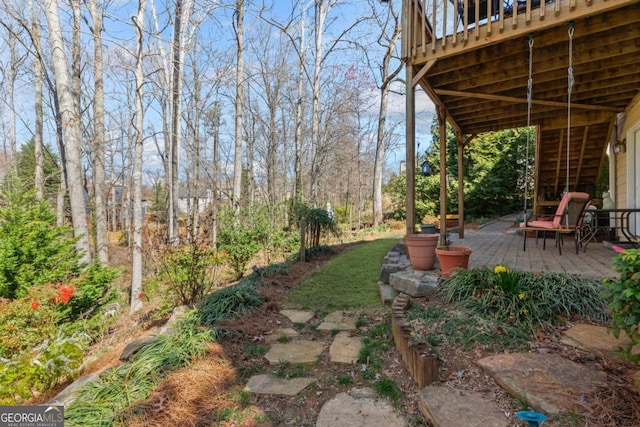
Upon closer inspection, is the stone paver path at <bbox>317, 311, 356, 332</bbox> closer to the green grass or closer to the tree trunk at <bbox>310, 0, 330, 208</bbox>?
the green grass

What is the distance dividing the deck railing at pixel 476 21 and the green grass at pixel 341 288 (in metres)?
2.94

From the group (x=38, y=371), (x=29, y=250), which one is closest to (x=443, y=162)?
(x=38, y=371)

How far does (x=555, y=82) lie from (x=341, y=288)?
4.48 m

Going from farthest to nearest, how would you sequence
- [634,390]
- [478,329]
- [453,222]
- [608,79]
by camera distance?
[453,222], [608,79], [478,329], [634,390]

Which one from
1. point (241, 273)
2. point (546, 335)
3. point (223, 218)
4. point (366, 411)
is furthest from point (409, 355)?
point (223, 218)

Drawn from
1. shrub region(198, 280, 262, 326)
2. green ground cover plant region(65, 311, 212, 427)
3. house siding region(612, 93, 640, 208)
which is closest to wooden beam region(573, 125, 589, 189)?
house siding region(612, 93, 640, 208)

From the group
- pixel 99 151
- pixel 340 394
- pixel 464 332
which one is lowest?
pixel 340 394

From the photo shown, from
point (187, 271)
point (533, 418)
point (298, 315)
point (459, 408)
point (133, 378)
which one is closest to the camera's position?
point (533, 418)

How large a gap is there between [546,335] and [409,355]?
96cm

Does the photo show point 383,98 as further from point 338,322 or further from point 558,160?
point 338,322

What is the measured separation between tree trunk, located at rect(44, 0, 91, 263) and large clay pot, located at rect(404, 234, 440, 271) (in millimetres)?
5662

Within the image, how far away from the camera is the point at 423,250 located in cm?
353

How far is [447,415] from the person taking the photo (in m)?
1.63

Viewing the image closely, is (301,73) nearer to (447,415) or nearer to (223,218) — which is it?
(223,218)
